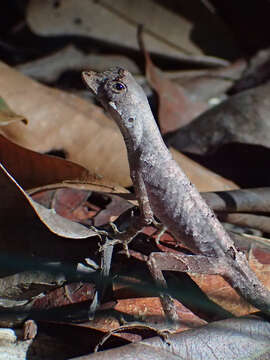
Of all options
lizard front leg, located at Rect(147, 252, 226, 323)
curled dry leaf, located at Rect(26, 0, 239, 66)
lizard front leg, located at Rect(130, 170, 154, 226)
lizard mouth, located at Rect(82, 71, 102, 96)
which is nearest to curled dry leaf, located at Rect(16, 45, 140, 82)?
curled dry leaf, located at Rect(26, 0, 239, 66)

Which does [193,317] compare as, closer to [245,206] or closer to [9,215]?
[245,206]

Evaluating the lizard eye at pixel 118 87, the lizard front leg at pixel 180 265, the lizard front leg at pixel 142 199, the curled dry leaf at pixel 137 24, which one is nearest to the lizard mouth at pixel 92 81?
the lizard eye at pixel 118 87

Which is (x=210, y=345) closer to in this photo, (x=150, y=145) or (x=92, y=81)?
(x=150, y=145)

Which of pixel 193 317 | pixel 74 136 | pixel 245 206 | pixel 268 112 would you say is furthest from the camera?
pixel 268 112

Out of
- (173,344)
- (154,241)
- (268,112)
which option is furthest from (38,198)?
A: (268,112)

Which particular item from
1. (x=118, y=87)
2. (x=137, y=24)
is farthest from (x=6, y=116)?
(x=137, y=24)

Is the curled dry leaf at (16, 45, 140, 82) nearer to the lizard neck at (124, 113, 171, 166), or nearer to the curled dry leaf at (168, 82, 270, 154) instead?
the curled dry leaf at (168, 82, 270, 154)

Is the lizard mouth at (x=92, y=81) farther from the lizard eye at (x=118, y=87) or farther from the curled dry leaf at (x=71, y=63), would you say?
the curled dry leaf at (x=71, y=63)
